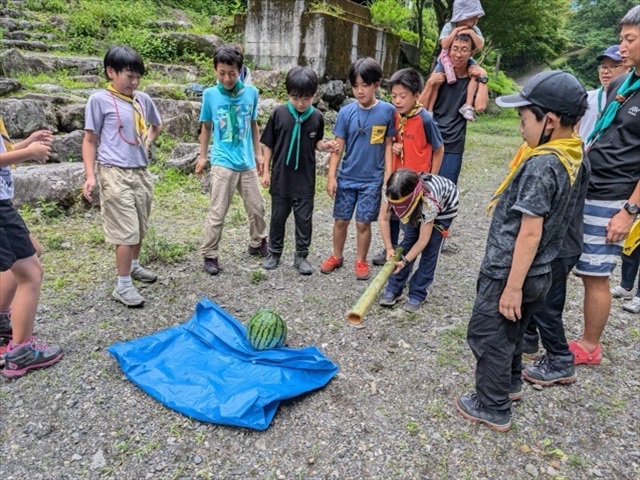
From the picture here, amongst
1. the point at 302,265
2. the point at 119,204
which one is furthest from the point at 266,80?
the point at 119,204

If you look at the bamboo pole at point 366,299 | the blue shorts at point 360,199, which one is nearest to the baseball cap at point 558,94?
the bamboo pole at point 366,299

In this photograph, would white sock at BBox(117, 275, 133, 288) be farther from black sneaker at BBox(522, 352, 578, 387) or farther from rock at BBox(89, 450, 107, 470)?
black sneaker at BBox(522, 352, 578, 387)

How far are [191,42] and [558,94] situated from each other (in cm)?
1161

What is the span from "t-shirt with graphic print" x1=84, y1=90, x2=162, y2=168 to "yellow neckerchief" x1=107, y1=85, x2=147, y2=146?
0.02 metres

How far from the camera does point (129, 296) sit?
3.93 metres

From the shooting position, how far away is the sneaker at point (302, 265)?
4.76m

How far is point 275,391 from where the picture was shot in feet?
9.19

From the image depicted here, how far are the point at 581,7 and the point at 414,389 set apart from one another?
4933 cm

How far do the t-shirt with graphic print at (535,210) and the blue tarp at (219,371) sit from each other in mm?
1372

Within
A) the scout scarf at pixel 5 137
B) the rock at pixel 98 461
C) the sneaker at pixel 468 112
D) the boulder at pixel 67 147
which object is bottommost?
the rock at pixel 98 461

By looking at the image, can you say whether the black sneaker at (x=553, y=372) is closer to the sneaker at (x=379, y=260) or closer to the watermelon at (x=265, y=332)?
the watermelon at (x=265, y=332)

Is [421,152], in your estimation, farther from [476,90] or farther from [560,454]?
[560,454]

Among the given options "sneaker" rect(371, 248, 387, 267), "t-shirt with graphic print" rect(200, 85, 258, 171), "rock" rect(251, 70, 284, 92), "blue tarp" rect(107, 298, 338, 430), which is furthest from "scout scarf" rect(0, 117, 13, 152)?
"rock" rect(251, 70, 284, 92)

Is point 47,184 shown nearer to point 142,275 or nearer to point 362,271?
point 142,275
